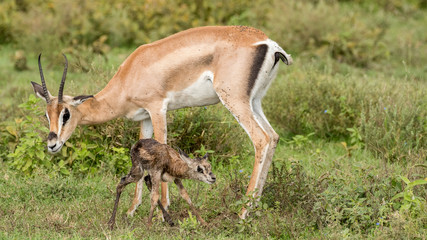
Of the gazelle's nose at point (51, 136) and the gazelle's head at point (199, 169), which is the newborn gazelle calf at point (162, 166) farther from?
the gazelle's nose at point (51, 136)

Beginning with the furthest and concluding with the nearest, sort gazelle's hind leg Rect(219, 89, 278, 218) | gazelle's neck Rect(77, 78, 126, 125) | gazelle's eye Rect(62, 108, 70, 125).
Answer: gazelle's neck Rect(77, 78, 126, 125) → gazelle's eye Rect(62, 108, 70, 125) → gazelle's hind leg Rect(219, 89, 278, 218)

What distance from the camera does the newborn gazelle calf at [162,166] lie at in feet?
16.5

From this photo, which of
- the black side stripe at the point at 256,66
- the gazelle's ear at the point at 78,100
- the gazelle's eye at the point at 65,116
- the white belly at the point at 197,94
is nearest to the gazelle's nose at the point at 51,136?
the gazelle's eye at the point at 65,116

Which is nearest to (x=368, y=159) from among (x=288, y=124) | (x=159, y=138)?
(x=288, y=124)

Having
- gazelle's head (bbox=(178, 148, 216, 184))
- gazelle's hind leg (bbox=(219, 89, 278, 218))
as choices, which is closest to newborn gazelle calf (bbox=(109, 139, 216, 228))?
gazelle's head (bbox=(178, 148, 216, 184))

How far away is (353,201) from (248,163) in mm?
1990

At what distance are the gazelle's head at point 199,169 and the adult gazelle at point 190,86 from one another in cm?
51

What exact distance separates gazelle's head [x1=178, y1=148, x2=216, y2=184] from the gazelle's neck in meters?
1.05

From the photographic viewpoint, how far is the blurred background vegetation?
210 inches

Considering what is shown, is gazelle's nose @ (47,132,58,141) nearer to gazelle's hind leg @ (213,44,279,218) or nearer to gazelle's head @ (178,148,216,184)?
gazelle's head @ (178,148,216,184)

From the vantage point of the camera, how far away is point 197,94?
5.65 meters

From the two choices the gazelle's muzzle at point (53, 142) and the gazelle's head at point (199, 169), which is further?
the gazelle's muzzle at point (53, 142)

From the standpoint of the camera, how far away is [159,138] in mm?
5637

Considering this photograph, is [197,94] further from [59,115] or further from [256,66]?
[59,115]
